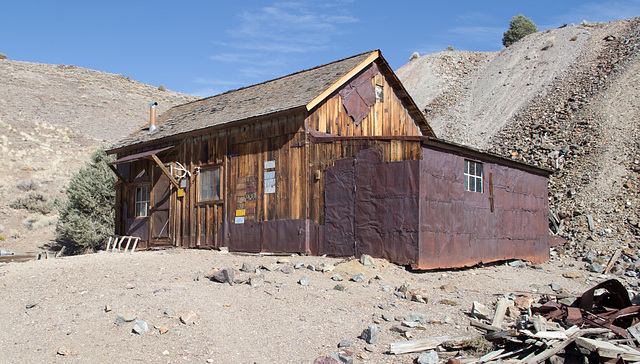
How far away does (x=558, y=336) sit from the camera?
6320 mm

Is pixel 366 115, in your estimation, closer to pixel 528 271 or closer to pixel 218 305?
pixel 528 271

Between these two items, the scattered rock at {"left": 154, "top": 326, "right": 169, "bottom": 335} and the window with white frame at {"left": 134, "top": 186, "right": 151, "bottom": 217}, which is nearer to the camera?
the scattered rock at {"left": 154, "top": 326, "right": 169, "bottom": 335}

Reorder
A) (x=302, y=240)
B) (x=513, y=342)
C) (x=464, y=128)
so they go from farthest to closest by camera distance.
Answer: (x=464, y=128)
(x=302, y=240)
(x=513, y=342)

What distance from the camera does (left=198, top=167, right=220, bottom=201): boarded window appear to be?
49.1 ft

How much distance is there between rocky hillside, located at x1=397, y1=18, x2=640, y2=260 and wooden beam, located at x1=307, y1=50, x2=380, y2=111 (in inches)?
356

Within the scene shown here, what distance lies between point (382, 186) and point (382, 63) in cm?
537

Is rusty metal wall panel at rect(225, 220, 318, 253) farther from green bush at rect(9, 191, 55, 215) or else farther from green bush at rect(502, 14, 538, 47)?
green bush at rect(502, 14, 538, 47)

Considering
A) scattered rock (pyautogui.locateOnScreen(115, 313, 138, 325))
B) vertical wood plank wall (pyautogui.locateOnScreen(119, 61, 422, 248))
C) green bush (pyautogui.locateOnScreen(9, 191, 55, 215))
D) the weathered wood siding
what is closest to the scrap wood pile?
scattered rock (pyautogui.locateOnScreen(115, 313, 138, 325))

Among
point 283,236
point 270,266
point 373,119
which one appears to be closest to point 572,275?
point 373,119

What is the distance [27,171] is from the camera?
3397 cm

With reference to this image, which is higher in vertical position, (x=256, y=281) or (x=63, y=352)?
(x=256, y=281)

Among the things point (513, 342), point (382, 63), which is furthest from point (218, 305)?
point (382, 63)

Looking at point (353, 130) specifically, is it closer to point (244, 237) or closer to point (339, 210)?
point (339, 210)

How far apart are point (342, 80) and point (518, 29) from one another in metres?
48.2
